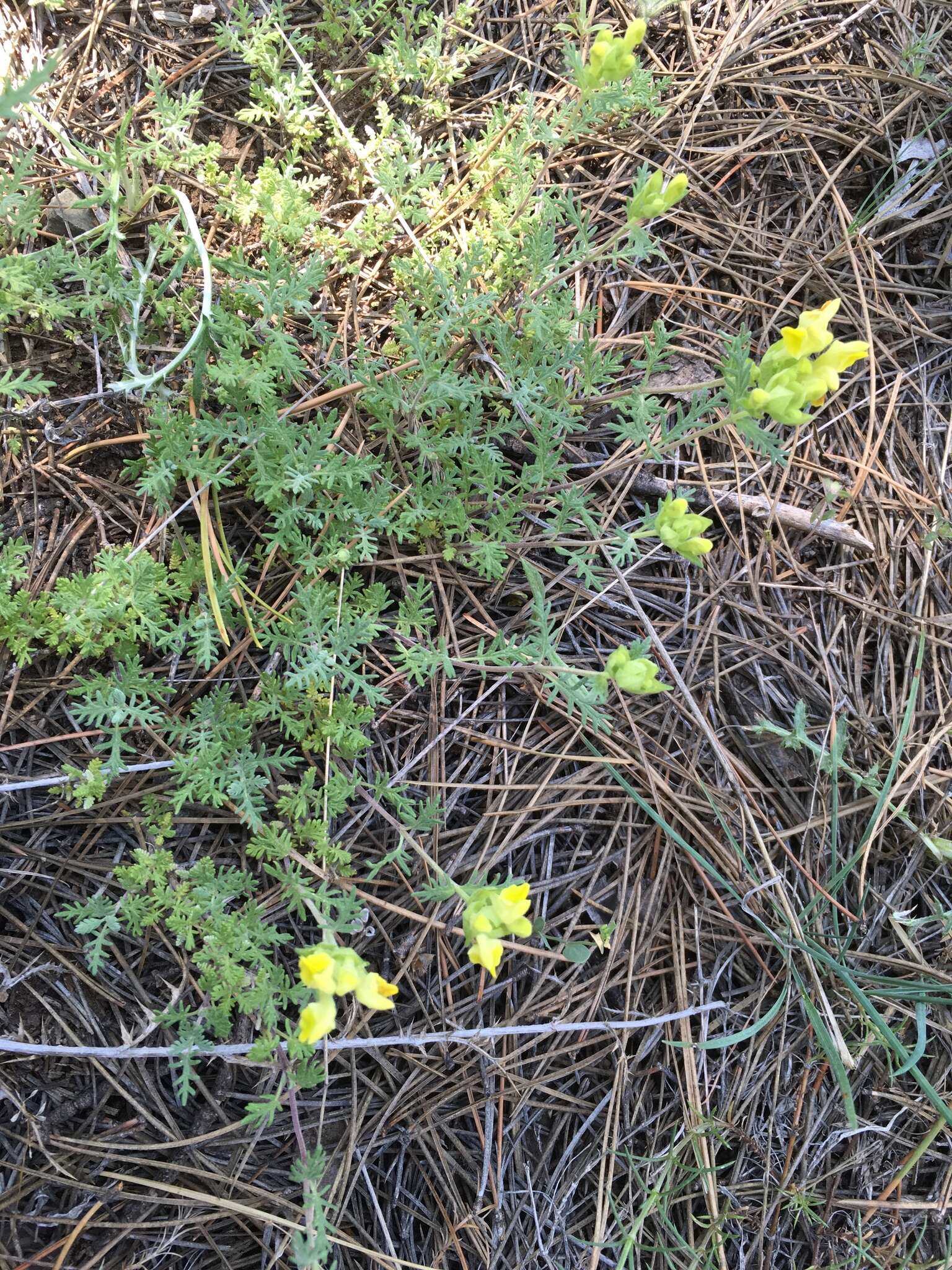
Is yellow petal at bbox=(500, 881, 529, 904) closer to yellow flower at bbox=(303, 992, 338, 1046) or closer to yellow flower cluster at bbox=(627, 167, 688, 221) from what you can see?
yellow flower at bbox=(303, 992, 338, 1046)

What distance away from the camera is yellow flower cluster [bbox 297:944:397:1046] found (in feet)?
6.09

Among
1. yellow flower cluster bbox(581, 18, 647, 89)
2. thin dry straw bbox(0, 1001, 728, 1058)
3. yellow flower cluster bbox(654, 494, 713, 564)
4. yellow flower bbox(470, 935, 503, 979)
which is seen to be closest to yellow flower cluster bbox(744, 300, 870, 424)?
yellow flower cluster bbox(654, 494, 713, 564)

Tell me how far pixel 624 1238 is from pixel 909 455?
2.91m

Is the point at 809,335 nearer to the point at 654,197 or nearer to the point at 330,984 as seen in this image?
the point at 654,197

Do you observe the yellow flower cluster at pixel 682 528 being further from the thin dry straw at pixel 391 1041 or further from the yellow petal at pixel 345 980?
the thin dry straw at pixel 391 1041

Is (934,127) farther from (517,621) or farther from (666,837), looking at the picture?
(666,837)

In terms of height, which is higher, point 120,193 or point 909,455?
point 120,193

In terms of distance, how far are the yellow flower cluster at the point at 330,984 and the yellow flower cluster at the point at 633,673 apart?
92 cm

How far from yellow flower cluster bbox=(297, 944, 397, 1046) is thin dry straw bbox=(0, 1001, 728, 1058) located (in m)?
0.55

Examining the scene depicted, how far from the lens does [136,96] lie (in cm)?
296

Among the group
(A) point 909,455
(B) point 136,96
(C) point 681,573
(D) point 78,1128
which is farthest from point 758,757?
(B) point 136,96

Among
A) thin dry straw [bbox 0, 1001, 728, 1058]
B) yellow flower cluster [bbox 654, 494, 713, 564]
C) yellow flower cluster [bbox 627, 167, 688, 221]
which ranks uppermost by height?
yellow flower cluster [bbox 627, 167, 688, 221]

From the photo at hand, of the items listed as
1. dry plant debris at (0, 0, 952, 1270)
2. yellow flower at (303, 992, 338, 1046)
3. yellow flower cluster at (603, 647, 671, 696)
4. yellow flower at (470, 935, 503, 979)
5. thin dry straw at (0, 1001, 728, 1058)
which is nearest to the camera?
yellow flower at (303, 992, 338, 1046)

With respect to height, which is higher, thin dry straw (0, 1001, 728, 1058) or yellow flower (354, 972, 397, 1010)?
yellow flower (354, 972, 397, 1010)
